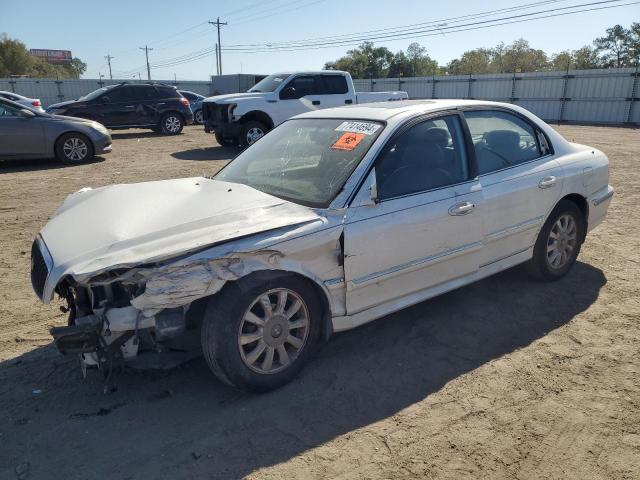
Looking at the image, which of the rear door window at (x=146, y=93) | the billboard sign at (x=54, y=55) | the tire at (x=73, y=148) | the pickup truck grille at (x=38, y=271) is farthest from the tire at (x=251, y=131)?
the billboard sign at (x=54, y=55)

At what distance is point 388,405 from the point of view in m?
2.89

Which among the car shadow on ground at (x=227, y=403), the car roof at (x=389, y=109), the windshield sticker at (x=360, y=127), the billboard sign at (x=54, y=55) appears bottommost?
the car shadow on ground at (x=227, y=403)

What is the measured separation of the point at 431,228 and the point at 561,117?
26.0 meters

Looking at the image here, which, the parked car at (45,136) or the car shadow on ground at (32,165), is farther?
the car shadow on ground at (32,165)

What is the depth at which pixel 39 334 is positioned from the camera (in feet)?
12.1

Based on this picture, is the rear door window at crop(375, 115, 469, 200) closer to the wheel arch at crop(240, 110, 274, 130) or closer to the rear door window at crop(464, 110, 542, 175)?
the rear door window at crop(464, 110, 542, 175)

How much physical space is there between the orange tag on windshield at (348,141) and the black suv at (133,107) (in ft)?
47.8

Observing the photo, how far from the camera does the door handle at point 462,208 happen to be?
3.48m

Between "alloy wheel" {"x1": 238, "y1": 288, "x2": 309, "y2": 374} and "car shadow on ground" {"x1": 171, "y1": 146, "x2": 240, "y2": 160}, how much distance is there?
978 centimetres

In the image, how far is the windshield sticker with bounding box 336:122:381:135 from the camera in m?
3.45

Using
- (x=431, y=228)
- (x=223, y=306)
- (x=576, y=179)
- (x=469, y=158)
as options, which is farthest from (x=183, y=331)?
(x=576, y=179)

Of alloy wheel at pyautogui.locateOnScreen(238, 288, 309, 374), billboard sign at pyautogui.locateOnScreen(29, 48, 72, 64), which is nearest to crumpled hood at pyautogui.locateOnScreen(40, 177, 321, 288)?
alloy wheel at pyautogui.locateOnScreen(238, 288, 309, 374)

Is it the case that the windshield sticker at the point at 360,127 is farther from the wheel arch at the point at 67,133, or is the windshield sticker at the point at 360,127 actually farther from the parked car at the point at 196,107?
the parked car at the point at 196,107

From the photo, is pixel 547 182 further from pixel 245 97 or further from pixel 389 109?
pixel 245 97
